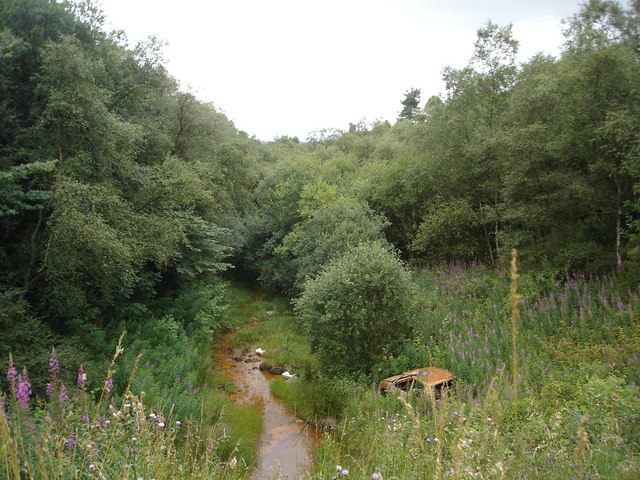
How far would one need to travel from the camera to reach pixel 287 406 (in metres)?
9.70

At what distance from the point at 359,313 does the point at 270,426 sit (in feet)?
10.7

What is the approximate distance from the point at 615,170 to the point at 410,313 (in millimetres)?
6002

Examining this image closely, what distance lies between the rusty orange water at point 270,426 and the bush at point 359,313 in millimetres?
1672

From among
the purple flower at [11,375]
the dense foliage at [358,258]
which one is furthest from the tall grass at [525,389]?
the purple flower at [11,375]

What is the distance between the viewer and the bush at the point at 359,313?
959 cm

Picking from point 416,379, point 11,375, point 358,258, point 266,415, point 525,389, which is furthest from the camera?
point 358,258

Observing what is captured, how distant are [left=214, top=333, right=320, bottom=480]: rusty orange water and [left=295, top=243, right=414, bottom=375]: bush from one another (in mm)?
1672

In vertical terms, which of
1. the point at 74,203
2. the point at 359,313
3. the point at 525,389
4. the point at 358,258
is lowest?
the point at 525,389

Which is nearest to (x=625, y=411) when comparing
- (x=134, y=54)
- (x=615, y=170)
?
(x=615, y=170)

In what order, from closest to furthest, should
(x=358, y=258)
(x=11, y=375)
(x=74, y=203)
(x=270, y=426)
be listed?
(x=11, y=375) < (x=74, y=203) < (x=270, y=426) < (x=358, y=258)

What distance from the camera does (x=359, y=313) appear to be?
9414 millimetres

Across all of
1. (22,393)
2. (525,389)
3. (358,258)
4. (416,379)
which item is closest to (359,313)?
(358,258)

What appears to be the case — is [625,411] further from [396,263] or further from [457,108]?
[457,108]

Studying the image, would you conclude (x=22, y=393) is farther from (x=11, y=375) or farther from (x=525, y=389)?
(x=525, y=389)
